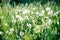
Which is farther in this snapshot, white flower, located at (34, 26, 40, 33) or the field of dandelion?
white flower, located at (34, 26, 40, 33)

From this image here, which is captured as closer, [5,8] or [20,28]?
[20,28]

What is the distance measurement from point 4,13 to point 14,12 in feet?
0.91

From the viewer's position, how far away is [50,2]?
7398mm

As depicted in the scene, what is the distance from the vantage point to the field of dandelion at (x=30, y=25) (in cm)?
507

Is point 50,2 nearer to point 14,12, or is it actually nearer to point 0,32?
point 14,12

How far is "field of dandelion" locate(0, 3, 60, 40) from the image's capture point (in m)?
5.07

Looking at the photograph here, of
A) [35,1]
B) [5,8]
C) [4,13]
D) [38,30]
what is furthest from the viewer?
[35,1]

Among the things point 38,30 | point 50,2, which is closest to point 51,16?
point 38,30

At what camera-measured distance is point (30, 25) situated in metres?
5.37

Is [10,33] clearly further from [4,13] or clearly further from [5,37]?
[4,13]

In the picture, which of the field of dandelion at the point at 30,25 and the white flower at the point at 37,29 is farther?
the white flower at the point at 37,29

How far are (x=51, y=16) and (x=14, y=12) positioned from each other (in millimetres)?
1207

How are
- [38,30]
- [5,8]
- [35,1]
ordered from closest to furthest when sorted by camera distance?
[38,30]
[5,8]
[35,1]

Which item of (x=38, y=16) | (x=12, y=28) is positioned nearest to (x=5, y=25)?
(x=12, y=28)
